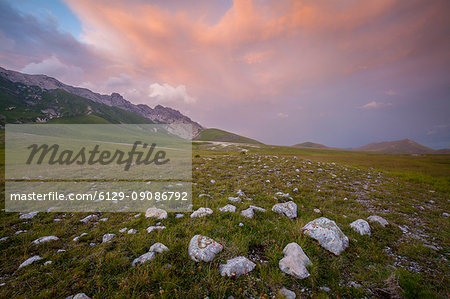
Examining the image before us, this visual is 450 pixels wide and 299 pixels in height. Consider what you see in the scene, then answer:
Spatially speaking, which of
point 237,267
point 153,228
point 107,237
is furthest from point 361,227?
point 107,237

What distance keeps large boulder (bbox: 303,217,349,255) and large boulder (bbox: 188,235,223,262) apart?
258 centimetres

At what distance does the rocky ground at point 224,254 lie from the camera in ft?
9.65

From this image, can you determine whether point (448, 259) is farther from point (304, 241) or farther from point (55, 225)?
point (55, 225)

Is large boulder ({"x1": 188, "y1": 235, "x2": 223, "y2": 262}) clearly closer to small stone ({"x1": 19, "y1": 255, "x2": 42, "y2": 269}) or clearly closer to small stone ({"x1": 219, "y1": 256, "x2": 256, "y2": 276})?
small stone ({"x1": 219, "y1": 256, "x2": 256, "y2": 276})

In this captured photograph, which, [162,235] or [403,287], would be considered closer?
[403,287]

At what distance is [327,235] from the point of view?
14.0 ft

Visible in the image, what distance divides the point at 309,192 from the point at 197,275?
7.48 m

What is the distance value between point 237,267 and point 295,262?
124 centimetres

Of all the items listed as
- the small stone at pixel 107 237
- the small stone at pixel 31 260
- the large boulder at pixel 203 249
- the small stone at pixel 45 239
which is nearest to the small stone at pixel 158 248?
the large boulder at pixel 203 249

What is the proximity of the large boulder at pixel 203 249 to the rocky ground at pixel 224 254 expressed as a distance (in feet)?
0.07

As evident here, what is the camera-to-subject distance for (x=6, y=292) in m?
2.77

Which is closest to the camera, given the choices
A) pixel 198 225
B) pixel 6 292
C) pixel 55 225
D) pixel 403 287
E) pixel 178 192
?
pixel 6 292

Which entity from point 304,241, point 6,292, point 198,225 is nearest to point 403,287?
point 304,241

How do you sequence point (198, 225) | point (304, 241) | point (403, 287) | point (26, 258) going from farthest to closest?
1. point (198, 225)
2. point (304, 241)
3. point (26, 258)
4. point (403, 287)
